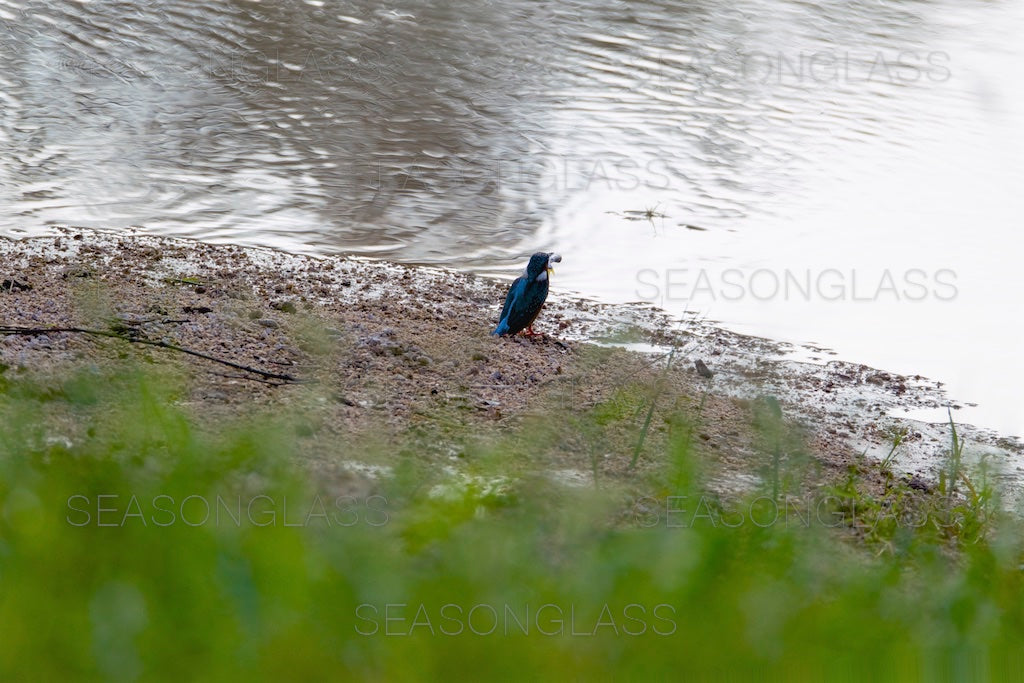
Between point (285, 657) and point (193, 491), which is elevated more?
point (285, 657)

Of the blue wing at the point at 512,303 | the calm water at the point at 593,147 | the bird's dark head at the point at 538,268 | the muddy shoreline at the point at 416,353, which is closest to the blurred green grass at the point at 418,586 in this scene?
the muddy shoreline at the point at 416,353

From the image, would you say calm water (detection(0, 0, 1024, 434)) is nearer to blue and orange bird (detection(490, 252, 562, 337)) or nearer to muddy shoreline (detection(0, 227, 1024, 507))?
muddy shoreline (detection(0, 227, 1024, 507))

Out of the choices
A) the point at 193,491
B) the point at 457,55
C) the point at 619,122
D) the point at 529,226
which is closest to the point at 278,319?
the point at 529,226

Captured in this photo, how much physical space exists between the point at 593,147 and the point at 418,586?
689cm

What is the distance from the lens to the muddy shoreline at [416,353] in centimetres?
378

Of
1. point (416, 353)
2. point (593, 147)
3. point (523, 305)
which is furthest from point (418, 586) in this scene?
point (593, 147)

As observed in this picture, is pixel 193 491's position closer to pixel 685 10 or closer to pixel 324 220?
pixel 324 220

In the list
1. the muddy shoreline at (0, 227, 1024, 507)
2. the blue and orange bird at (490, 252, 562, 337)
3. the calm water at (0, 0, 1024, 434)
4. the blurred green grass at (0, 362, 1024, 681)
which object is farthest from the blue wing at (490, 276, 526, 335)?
the blurred green grass at (0, 362, 1024, 681)

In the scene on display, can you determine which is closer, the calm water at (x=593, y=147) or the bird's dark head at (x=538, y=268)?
the bird's dark head at (x=538, y=268)

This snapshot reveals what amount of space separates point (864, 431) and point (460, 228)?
2.90 meters

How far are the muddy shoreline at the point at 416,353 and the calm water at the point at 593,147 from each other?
1.14 ft

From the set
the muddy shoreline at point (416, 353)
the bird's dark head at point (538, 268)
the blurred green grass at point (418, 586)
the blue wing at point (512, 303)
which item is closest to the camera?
the blurred green grass at point (418, 586)

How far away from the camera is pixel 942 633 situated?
1375mm

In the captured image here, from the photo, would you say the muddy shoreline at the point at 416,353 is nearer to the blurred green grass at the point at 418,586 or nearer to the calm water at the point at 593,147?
the calm water at the point at 593,147
